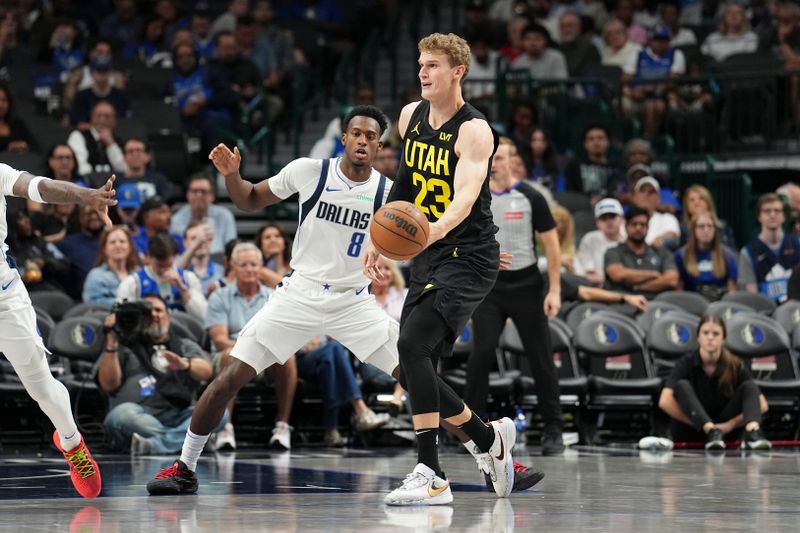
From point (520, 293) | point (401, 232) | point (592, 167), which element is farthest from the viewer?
point (592, 167)

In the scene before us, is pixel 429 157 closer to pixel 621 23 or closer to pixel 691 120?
pixel 691 120

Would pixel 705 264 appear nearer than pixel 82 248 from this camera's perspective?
No

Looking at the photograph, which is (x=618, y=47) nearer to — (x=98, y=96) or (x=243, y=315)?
(x=98, y=96)

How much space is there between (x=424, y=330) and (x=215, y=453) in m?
4.33

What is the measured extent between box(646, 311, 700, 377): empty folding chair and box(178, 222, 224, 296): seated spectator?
13.0 ft

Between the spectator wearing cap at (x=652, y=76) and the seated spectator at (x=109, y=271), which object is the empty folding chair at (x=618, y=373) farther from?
the spectator wearing cap at (x=652, y=76)

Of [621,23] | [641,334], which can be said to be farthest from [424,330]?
[621,23]

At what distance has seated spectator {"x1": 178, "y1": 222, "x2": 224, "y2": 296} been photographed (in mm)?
14172

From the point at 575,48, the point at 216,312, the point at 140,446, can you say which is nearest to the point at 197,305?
the point at 216,312

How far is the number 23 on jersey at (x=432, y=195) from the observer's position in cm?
844

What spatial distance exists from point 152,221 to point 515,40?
25.0 feet

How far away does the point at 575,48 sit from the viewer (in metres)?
20.6

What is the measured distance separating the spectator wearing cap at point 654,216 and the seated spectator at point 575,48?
4.31 m

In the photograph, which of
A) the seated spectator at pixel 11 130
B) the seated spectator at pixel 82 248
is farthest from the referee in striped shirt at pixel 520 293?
the seated spectator at pixel 11 130
